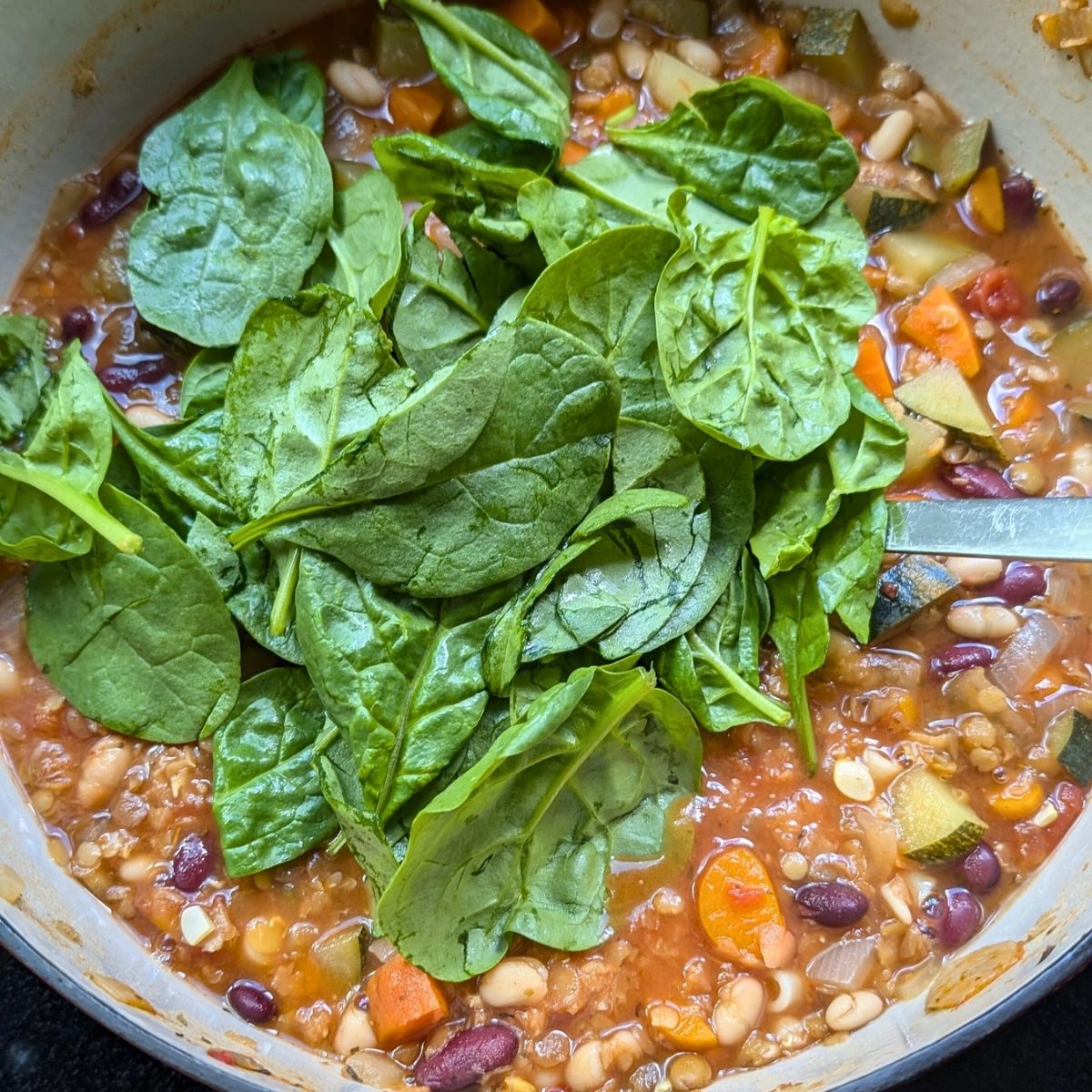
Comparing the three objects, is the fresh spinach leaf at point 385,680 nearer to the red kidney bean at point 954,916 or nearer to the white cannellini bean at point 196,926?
the white cannellini bean at point 196,926

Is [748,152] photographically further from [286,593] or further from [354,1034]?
[354,1034]

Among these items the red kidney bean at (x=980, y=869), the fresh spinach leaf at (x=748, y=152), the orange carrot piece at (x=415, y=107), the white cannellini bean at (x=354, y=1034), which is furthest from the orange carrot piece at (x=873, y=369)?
the white cannellini bean at (x=354, y=1034)

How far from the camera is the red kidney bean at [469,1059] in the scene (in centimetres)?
204

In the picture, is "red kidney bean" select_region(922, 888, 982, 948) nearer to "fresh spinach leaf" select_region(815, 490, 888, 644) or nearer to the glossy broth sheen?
the glossy broth sheen

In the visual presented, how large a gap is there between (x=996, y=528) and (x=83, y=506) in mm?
1757

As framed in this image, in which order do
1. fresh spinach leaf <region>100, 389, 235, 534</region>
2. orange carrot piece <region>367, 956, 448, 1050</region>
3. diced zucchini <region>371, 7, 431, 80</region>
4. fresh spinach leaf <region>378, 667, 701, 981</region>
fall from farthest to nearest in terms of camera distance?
1. diced zucchini <region>371, 7, 431, 80</region>
2. fresh spinach leaf <region>100, 389, 235, 534</region>
3. orange carrot piece <region>367, 956, 448, 1050</region>
4. fresh spinach leaf <region>378, 667, 701, 981</region>

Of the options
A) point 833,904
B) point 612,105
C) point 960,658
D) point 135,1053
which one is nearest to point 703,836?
point 833,904

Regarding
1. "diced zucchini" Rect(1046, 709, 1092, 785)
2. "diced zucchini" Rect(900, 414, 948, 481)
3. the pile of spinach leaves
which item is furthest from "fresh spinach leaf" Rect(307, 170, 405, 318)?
"diced zucchini" Rect(1046, 709, 1092, 785)

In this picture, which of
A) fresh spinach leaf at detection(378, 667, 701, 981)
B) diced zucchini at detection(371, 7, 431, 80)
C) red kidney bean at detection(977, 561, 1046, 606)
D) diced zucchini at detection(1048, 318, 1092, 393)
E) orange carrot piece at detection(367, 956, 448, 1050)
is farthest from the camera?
diced zucchini at detection(371, 7, 431, 80)

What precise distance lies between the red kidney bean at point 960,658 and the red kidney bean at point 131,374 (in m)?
1.78

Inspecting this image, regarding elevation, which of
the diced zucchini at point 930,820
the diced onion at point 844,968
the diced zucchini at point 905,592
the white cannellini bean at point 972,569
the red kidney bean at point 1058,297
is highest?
the red kidney bean at point 1058,297

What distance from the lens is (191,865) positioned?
2.18 metres

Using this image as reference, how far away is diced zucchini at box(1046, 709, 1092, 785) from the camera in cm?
224

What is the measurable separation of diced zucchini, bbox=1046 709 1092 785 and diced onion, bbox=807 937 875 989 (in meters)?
0.55
